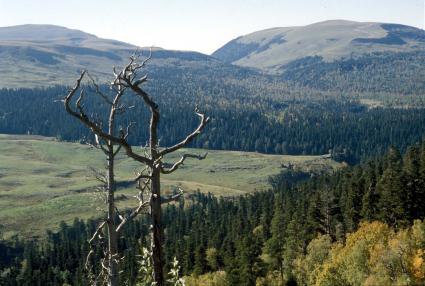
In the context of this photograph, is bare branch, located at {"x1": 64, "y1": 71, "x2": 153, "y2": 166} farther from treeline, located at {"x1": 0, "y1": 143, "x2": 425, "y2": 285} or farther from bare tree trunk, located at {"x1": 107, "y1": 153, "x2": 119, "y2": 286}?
treeline, located at {"x1": 0, "y1": 143, "x2": 425, "y2": 285}

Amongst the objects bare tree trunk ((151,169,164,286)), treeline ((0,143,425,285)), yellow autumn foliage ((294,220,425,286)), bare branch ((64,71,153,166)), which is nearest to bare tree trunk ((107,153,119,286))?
bare tree trunk ((151,169,164,286))

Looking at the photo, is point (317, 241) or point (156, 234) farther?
point (317, 241)

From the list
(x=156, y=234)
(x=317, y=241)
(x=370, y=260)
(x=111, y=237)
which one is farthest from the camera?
(x=317, y=241)

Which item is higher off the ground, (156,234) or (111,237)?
(156,234)

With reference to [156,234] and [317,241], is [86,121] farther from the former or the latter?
[317,241]

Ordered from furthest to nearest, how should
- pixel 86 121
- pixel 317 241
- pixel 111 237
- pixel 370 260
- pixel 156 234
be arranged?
pixel 317 241 → pixel 370 260 → pixel 111 237 → pixel 156 234 → pixel 86 121

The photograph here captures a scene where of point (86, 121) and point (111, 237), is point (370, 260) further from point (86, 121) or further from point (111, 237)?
point (86, 121)

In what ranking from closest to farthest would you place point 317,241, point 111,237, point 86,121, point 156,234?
point 86,121 → point 156,234 → point 111,237 → point 317,241

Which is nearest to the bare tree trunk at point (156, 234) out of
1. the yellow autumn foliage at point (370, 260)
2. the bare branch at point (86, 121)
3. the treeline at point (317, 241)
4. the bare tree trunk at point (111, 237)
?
the bare branch at point (86, 121)

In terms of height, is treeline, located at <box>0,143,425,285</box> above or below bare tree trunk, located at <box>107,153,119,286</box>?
below

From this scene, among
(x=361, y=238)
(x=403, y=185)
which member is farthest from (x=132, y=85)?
(x=403, y=185)

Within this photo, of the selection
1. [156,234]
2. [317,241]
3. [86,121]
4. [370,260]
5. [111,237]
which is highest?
[86,121]

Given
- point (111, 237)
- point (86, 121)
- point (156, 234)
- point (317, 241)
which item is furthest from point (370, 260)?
point (86, 121)

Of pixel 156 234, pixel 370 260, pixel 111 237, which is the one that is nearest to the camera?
pixel 156 234
